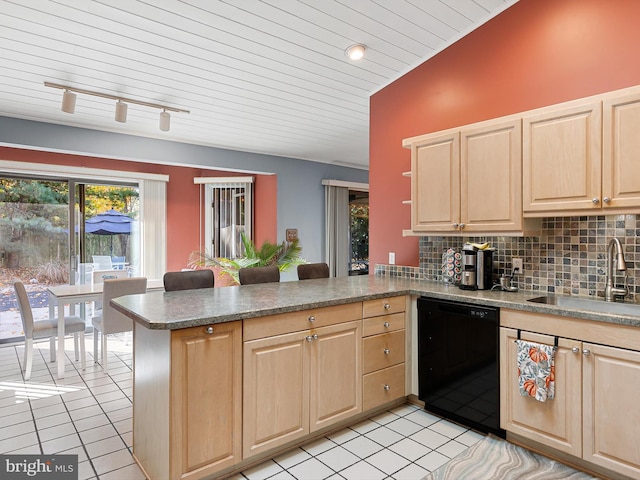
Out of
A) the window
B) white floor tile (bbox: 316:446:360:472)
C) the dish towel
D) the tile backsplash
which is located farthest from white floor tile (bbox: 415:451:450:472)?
the window

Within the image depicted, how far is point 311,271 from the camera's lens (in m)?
3.52

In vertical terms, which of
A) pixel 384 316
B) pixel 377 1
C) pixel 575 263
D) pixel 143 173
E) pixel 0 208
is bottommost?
pixel 384 316

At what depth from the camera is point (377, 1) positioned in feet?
8.68

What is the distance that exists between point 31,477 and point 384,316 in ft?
7.26

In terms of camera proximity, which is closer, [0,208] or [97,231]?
[0,208]

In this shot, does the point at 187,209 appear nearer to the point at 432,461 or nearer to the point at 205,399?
the point at 205,399

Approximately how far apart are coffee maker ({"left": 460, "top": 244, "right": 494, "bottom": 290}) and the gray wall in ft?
10.8

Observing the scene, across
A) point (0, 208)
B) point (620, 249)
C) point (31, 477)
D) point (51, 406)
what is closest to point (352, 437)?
point (31, 477)

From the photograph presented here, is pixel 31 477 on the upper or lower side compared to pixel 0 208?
lower

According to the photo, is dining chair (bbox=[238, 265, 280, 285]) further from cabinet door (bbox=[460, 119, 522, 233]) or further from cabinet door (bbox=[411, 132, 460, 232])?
cabinet door (bbox=[460, 119, 522, 233])

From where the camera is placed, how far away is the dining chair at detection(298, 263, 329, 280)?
3.47 metres

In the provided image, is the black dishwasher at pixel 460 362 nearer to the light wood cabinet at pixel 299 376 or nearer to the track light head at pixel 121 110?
the light wood cabinet at pixel 299 376

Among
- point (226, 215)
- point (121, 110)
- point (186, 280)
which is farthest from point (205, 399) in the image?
point (226, 215)

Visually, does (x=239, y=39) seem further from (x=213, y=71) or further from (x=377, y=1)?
(x=377, y=1)
